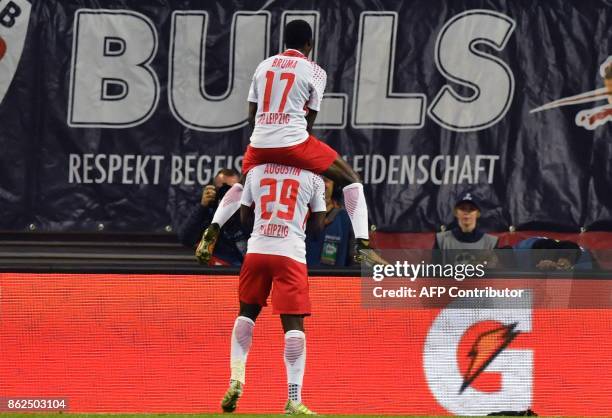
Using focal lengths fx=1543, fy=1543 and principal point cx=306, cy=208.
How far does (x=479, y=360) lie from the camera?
9539mm

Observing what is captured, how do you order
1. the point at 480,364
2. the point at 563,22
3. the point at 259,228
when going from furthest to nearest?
the point at 563,22
the point at 480,364
the point at 259,228

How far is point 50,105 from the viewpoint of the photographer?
1257cm

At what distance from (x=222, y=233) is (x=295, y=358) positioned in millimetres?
2872

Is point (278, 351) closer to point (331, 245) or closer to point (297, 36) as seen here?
point (331, 245)

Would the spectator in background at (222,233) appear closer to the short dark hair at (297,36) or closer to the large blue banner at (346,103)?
the large blue banner at (346,103)

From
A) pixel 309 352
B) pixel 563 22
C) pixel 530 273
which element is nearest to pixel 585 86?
pixel 563 22

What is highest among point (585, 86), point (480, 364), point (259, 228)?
point (585, 86)

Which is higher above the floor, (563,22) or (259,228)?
(563,22)


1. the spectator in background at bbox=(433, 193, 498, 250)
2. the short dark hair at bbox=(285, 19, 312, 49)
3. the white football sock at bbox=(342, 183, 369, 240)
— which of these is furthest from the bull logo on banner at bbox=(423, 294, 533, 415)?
the short dark hair at bbox=(285, 19, 312, 49)

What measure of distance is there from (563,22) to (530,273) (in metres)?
3.37

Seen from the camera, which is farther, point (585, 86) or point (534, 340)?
point (585, 86)

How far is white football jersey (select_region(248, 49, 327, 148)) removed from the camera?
853cm

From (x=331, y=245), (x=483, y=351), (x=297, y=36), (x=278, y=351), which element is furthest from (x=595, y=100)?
(x=297, y=36)

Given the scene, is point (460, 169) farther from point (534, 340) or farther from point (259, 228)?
point (259, 228)
